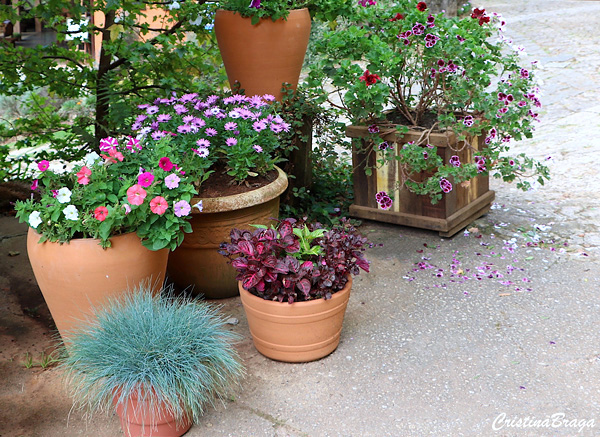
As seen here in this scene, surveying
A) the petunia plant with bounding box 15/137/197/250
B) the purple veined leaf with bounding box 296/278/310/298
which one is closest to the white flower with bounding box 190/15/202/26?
the petunia plant with bounding box 15/137/197/250

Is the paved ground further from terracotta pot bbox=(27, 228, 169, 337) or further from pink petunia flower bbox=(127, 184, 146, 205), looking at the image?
pink petunia flower bbox=(127, 184, 146, 205)

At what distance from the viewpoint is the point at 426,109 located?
4020 mm

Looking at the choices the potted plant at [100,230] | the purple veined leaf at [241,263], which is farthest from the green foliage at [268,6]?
the purple veined leaf at [241,263]

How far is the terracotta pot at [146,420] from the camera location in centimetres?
224

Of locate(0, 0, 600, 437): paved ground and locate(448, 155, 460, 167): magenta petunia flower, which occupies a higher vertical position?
locate(448, 155, 460, 167): magenta petunia flower

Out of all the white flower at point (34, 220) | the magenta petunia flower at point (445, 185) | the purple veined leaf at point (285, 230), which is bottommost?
the magenta petunia flower at point (445, 185)

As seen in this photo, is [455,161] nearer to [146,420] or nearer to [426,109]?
[426,109]

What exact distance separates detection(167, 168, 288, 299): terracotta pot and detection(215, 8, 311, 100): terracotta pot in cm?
70

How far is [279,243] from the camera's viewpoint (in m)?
2.67

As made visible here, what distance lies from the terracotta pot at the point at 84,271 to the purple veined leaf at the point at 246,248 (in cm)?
38

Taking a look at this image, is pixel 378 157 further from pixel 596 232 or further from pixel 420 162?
pixel 596 232

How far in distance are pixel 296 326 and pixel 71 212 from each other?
1.01 m

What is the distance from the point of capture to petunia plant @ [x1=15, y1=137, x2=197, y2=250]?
2.49 meters

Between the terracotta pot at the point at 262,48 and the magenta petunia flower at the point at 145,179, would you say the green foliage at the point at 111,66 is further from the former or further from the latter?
the magenta petunia flower at the point at 145,179
